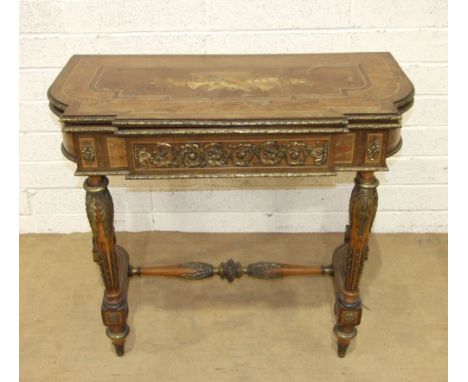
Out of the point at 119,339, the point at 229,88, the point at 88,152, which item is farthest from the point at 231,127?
the point at 119,339

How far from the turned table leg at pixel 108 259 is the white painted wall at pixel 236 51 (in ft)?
2.23

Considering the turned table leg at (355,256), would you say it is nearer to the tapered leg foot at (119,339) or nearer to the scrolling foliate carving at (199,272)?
the scrolling foliate carving at (199,272)

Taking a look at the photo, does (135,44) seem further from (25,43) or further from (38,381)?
(38,381)

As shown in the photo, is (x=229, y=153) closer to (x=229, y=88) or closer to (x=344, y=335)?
(x=229, y=88)

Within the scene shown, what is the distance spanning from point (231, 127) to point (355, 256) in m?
0.70

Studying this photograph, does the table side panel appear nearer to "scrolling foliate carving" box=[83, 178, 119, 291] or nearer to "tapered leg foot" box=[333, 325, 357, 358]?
"scrolling foliate carving" box=[83, 178, 119, 291]

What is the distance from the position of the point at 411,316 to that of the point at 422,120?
94 centimetres

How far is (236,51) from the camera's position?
101 inches

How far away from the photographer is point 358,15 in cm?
249

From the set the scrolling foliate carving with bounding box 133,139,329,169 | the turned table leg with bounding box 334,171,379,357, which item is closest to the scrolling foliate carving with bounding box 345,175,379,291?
the turned table leg with bounding box 334,171,379,357

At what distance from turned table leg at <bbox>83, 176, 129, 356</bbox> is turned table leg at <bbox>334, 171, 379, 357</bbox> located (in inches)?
33.3

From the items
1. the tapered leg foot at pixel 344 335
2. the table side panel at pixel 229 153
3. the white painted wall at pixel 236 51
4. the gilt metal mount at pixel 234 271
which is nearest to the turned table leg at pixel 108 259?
the table side panel at pixel 229 153

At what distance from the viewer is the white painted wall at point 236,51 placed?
248 centimetres

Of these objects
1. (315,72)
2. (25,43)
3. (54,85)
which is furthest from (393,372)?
(25,43)
